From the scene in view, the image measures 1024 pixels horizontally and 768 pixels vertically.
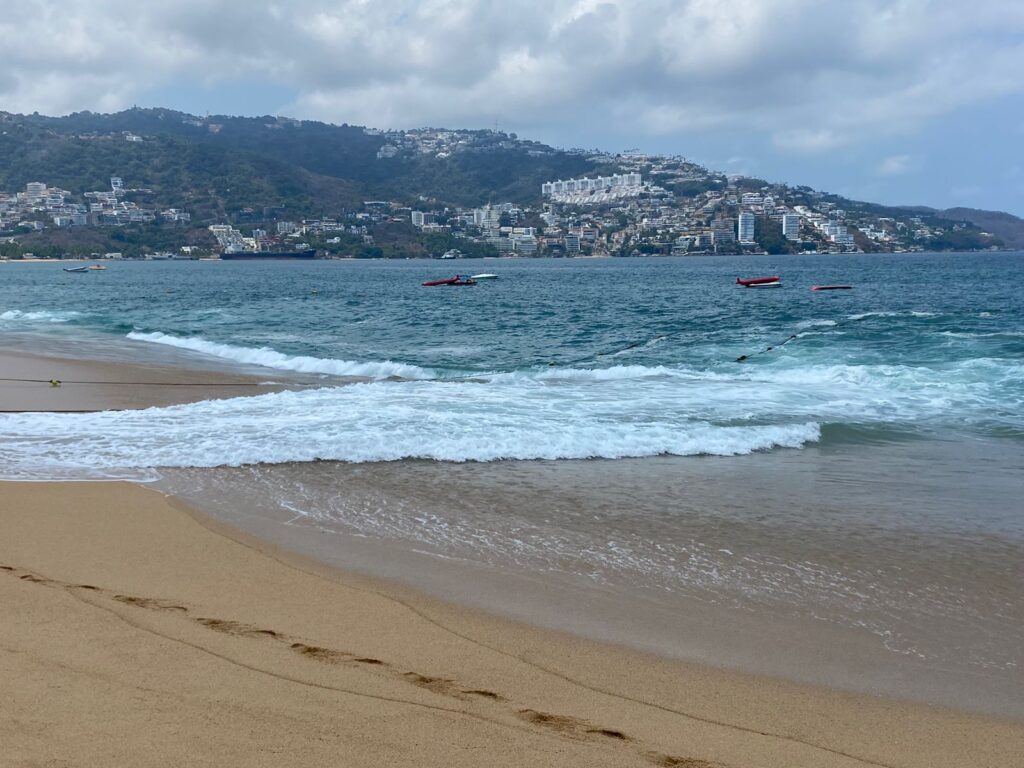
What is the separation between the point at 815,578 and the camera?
6.44 metres

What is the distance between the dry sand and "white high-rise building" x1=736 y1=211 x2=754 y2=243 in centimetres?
17385

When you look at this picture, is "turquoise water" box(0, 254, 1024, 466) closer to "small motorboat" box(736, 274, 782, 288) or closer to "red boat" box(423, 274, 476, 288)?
"small motorboat" box(736, 274, 782, 288)

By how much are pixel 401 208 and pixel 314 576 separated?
194 meters

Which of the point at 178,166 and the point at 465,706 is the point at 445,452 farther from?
the point at 178,166

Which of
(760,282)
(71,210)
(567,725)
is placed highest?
(71,210)

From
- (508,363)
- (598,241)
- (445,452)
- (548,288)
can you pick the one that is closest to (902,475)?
(445,452)

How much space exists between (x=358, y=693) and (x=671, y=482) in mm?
5687

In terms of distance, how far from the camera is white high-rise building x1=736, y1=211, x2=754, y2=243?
17112cm

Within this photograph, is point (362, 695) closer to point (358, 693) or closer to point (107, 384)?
point (358, 693)

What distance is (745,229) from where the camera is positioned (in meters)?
171

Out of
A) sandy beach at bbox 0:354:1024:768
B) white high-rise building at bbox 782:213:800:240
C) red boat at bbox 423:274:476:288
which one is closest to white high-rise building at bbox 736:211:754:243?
white high-rise building at bbox 782:213:800:240

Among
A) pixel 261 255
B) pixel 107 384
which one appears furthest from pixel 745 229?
pixel 107 384

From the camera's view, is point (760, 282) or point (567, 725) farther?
point (760, 282)

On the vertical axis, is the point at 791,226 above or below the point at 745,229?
above
